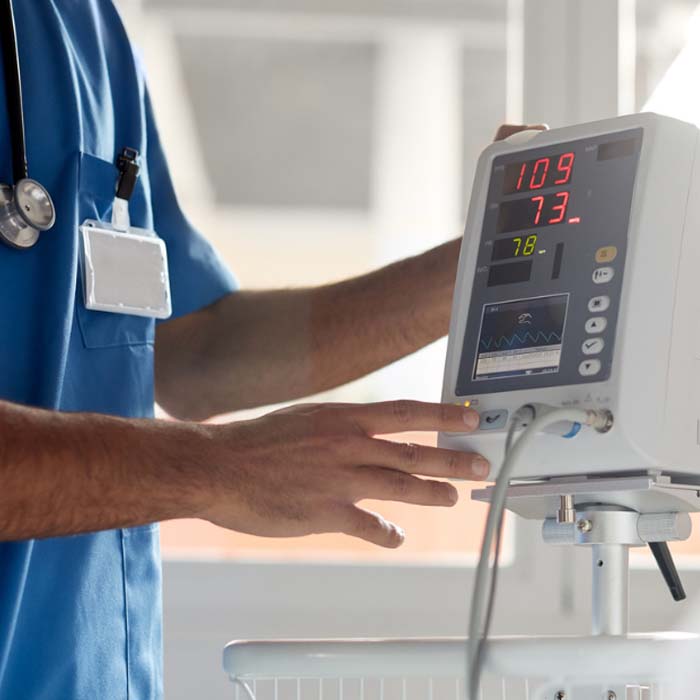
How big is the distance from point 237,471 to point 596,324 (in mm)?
290

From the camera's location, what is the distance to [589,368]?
0.81 metres

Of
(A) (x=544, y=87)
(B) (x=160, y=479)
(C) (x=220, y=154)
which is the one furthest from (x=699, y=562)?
(B) (x=160, y=479)

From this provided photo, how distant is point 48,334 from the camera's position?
1064 mm

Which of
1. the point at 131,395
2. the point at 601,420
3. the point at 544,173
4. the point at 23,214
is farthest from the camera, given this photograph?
the point at 131,395

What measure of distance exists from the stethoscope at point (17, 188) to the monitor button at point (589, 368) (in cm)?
53

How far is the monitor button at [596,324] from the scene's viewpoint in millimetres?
817

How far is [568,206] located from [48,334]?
0.50 meters

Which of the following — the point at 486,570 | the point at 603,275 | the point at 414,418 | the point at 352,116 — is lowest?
the point at 486,570

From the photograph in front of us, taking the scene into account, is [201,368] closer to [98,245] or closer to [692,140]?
[98,245]

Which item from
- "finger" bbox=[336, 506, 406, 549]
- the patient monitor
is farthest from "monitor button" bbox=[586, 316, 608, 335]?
"finger" bbox=[336, 506, 406, 549]

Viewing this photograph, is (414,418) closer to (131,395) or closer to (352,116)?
(131,395)

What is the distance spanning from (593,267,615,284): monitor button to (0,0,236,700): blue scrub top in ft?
1.67

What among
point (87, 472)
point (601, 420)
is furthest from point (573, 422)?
point (87, 472)

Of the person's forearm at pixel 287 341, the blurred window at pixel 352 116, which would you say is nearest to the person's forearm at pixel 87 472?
the person's forearm at pixel 287 341
